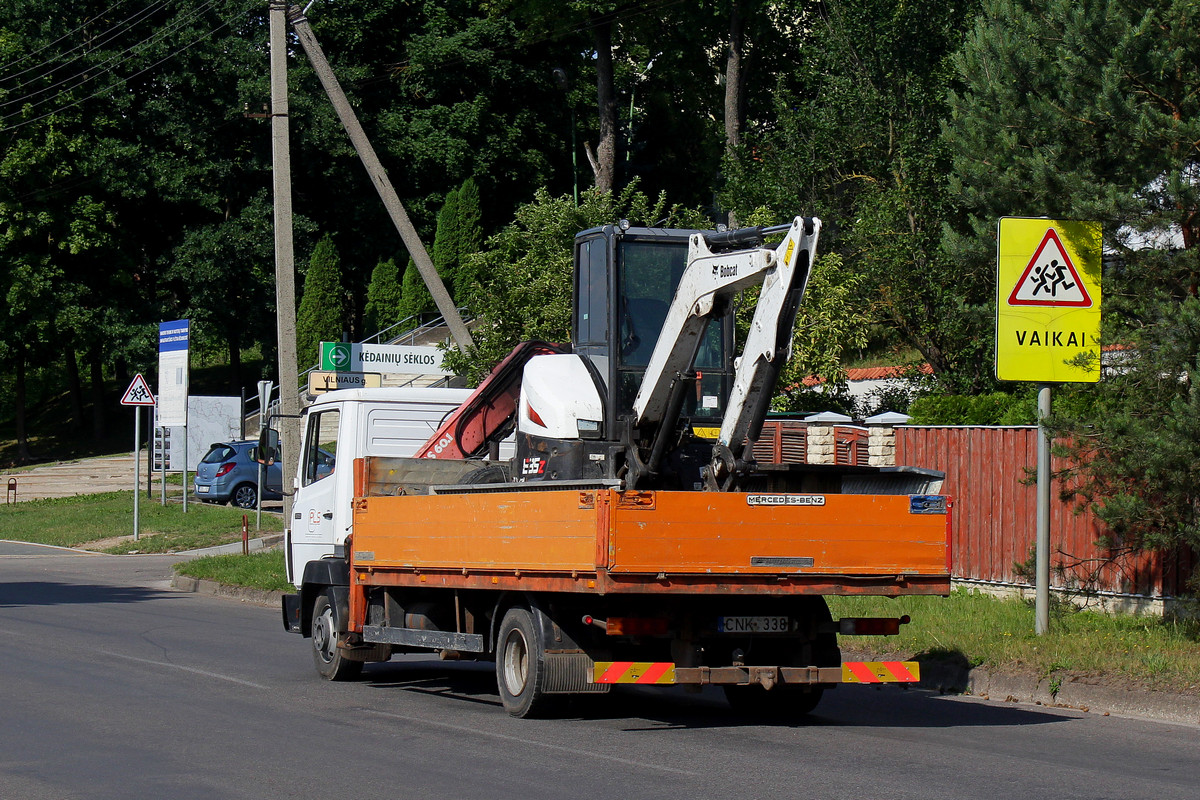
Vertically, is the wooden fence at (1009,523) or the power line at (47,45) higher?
the power line at (47,45)

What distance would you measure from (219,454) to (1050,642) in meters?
27.4

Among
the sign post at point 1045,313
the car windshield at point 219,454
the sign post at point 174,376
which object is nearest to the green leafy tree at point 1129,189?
the sign post at point 1045,313

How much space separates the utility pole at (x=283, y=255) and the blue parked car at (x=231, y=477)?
Result: 1313 cm

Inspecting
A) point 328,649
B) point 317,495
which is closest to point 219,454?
point 317,495

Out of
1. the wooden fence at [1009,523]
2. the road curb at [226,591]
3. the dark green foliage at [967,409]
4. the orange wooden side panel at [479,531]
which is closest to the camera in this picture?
the orange wooden side panel at [479,531]

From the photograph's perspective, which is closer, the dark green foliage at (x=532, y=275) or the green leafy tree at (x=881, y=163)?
the dark green foliage at (x=532, y=275)

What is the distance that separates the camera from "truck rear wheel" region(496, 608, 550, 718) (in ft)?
32.5

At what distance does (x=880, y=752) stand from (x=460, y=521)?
3.56 m

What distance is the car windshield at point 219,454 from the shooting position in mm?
35688

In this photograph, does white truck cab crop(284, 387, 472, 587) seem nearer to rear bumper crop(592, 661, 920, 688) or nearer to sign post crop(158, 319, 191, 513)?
rear bumper crop(592, 661, 920, 688)

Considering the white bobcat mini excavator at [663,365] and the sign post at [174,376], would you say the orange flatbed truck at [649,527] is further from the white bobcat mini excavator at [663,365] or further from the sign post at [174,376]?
the sign post at [174,376]

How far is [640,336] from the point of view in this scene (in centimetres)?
1109

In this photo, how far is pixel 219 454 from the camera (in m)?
35.9

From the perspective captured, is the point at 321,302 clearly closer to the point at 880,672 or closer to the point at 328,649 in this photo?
the point at 328,649
